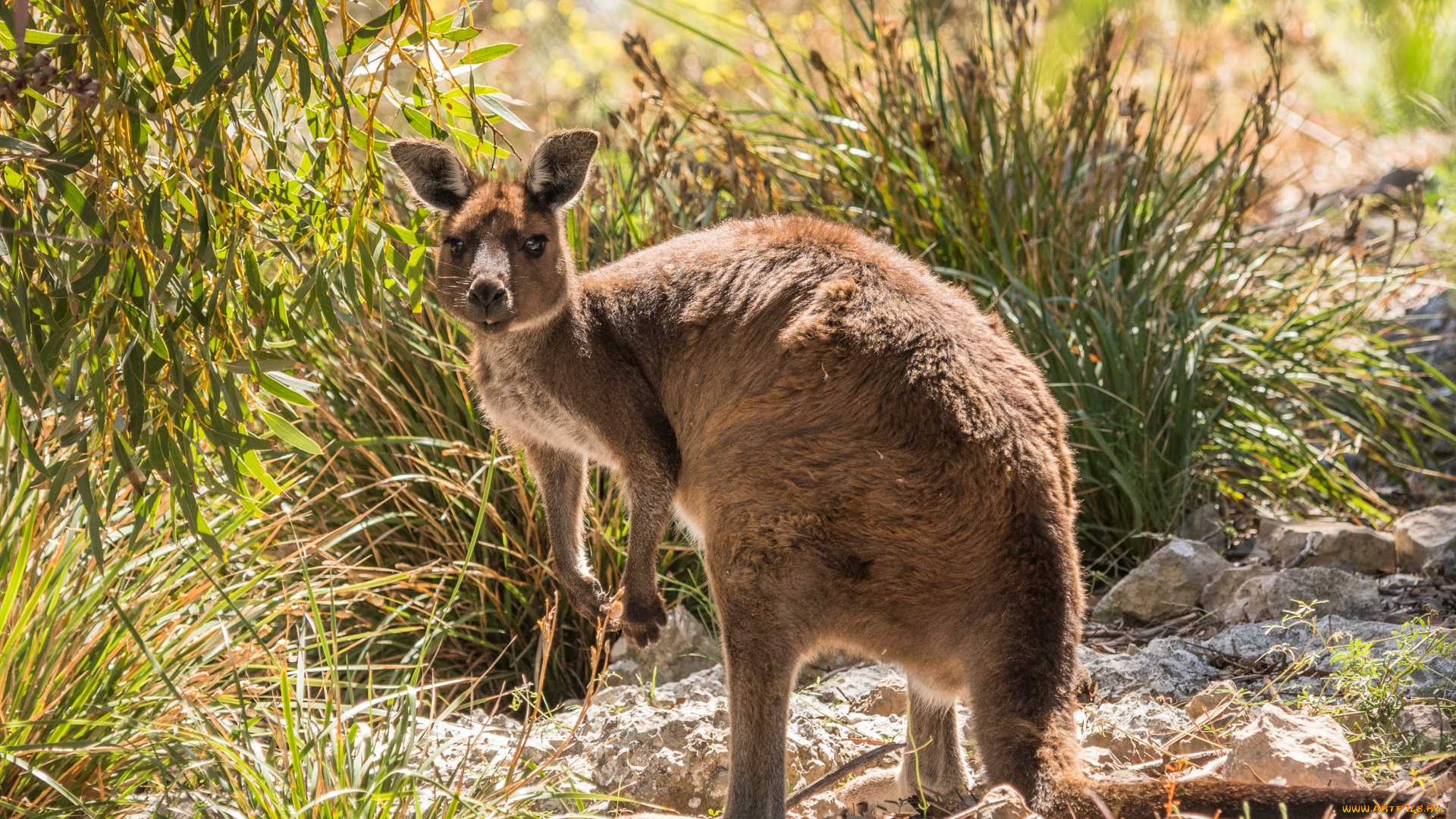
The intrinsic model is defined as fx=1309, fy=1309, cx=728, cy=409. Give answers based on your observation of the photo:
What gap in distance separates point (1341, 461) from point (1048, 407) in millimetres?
3148

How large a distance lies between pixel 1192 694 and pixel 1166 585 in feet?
2.47

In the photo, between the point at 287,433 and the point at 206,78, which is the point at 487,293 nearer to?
the point at 287,433

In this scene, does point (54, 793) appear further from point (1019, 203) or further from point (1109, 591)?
point (1019, 203)

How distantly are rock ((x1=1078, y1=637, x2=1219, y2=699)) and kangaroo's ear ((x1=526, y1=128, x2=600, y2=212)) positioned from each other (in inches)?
90.2

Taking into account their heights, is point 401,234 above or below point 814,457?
above

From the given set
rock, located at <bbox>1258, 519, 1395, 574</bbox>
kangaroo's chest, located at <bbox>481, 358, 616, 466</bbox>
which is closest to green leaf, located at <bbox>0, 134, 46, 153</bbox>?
kangaroo's chest, located at <bbox>481, 358, 616, 466</bbox>

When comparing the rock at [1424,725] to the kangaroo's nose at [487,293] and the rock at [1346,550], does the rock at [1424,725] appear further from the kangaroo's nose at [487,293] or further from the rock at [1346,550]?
the kangaroo's nose at [487,293]

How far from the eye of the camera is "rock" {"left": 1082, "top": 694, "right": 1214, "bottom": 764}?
12.5 feet

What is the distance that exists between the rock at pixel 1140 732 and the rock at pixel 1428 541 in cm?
160

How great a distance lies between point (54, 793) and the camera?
3.72 metres

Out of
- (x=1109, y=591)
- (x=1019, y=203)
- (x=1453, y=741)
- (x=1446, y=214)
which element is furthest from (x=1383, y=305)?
(x=1453, y=741)

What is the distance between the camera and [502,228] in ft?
13.3

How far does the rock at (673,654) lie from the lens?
16.1 ft

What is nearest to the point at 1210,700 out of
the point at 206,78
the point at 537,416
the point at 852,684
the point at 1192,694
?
the point at 1192,694
